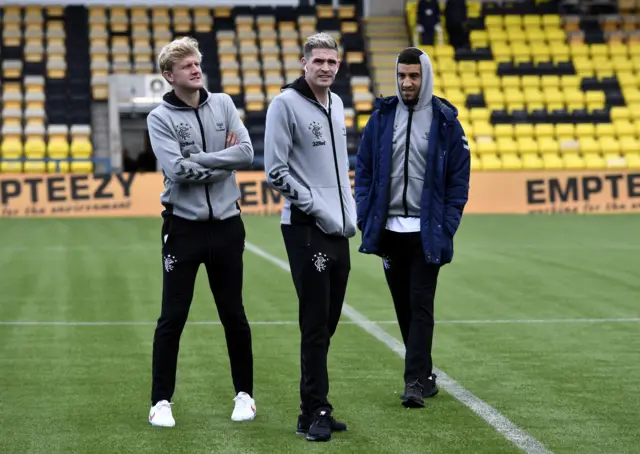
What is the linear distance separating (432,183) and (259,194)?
1939 centimetres

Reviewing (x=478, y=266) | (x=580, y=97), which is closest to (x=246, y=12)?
(x=580, y=97)

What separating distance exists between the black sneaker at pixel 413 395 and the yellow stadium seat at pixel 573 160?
2310 centimetres

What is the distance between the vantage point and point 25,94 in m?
31.3

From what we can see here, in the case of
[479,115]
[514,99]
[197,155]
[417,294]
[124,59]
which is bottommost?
[417,294]

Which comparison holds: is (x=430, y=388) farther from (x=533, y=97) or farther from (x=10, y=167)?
(x=533, y=97)

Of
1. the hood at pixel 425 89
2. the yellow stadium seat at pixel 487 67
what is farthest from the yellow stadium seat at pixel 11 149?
the hood at pixel 425 89

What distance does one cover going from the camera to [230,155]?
20.4ft

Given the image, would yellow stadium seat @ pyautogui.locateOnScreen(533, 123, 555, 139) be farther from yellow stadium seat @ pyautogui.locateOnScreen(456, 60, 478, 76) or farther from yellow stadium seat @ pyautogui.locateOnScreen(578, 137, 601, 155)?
yellow stadium seat @ pyautogui.locateOnScreen(456, 60, 478, 76)

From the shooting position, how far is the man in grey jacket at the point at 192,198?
6.18 m

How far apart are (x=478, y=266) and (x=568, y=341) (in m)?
6.02

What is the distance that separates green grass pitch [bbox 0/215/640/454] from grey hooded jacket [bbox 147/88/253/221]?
3.58ft

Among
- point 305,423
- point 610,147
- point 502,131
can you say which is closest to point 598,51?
point 610,147

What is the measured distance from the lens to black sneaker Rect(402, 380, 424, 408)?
266 inches

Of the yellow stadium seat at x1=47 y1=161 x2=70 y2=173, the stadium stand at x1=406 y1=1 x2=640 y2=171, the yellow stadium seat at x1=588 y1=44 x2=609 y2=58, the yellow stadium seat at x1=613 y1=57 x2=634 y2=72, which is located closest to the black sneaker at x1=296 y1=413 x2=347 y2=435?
the stadium stand at x1=406 y1=1 x2=640 y2=171
